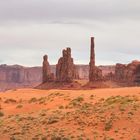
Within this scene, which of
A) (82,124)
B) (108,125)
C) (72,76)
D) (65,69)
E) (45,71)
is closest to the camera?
(108,125)

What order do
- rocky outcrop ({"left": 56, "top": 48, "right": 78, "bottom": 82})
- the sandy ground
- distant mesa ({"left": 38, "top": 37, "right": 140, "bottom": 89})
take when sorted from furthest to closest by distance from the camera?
rocky outcrop ({"left": 56, "top": 48, "right": 78, "bottom": 82}) < distant mesa ({"left": 38, "top": 37, "right": 140, "bottom": 89}) < the sandy ground

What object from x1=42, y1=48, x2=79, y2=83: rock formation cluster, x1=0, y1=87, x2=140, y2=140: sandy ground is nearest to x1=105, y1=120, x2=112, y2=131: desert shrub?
x1=0, y1=87, x2=140, y2=140: sandy ground

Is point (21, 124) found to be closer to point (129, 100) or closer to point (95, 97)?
point (129, 100)

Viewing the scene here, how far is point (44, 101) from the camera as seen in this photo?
44750 millimetres

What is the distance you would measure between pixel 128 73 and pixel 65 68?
28.8m

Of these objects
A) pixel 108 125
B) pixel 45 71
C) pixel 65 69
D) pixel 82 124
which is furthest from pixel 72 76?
pixel 108 125

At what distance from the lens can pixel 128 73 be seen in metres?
134

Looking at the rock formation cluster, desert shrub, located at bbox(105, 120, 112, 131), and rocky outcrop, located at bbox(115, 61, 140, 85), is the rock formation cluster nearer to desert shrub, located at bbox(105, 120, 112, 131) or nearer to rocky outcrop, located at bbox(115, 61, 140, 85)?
rocky outcrop, located at bbox(115, 61, 140, 85)

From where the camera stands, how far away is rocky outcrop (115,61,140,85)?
415 ft

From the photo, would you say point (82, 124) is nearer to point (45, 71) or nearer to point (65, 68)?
point (65, 68)

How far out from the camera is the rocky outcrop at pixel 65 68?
4273 inches

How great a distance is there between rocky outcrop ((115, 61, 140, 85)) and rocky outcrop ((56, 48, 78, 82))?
21.2 m

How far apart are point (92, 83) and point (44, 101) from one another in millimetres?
58473

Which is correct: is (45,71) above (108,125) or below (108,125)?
above
